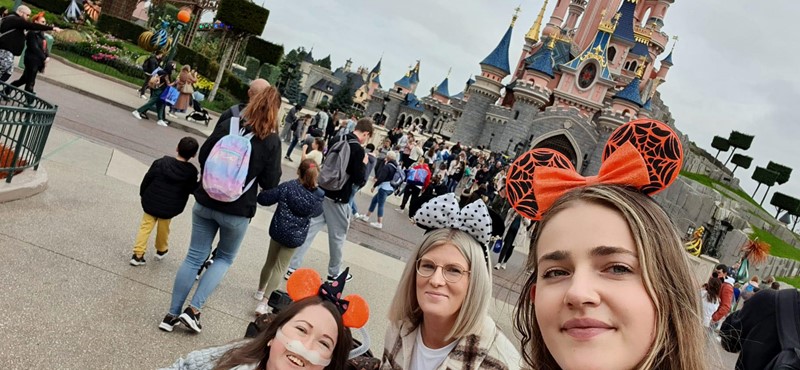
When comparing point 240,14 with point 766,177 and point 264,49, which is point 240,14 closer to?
point 264,49

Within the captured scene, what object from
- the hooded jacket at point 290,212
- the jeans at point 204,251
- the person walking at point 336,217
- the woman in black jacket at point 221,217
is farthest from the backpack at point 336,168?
the jeans at point 204,251

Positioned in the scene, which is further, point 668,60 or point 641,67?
point 668,60

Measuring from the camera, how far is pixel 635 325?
118 centimetres

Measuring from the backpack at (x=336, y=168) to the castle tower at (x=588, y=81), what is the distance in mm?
40983

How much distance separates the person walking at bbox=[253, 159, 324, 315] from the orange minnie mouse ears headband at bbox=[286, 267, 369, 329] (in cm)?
237

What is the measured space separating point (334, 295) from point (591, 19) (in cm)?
5659

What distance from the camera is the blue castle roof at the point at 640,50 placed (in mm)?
52994

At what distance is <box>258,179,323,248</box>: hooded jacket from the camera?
475 cm

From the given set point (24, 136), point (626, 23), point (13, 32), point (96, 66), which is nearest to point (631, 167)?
point (24, 136)

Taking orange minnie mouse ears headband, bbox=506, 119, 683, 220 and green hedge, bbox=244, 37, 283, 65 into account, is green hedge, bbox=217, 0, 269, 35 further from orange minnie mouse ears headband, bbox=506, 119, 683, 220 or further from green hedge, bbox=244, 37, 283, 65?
orange minnie mouse ears headband, bbox=506, 119, 683, 220

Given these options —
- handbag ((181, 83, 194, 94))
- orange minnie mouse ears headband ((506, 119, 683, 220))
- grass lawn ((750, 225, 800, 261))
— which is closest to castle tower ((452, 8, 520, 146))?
grass lawn ((750, 225, 800, 261))

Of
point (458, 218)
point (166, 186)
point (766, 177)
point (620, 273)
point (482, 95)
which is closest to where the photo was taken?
point (620, 273)

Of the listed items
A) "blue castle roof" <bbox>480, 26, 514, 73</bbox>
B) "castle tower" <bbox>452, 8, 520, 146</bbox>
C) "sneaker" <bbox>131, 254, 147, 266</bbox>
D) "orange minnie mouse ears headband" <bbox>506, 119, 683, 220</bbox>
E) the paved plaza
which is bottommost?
the paved plaza

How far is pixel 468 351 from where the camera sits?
2299mm
